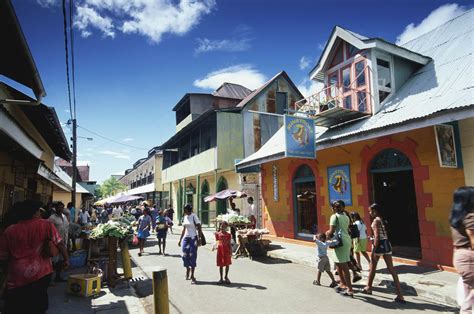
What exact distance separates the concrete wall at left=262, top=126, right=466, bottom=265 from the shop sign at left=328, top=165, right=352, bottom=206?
0.18 metres

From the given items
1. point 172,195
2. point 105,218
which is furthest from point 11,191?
point 172,195

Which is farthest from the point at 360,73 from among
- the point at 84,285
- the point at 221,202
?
the point at 221,202

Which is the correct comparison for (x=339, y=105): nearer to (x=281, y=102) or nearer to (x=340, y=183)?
(x=340, y=183)

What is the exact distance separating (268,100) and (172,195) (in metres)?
15.4

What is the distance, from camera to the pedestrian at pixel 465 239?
294 cm

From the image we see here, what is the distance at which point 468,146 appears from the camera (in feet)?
24.5

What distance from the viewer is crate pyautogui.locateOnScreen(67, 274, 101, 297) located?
6.05m

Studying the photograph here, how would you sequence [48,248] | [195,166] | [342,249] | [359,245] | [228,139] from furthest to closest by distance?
[195,166] < [228,139] < [359,245] < [342,249] < [48,248]

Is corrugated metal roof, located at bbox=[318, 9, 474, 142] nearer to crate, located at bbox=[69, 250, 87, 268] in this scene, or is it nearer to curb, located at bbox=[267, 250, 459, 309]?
curb, located at bbox=[267, 250, 459, 309]

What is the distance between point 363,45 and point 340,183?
474 cm

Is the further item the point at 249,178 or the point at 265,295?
the point at 249,178

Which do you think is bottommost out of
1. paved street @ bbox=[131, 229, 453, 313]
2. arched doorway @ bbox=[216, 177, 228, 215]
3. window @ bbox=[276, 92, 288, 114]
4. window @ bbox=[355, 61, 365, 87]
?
paved street @ bbox=[131, 229, 453, 313]

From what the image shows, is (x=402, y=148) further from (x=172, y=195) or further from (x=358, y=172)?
(x=172, y=195)

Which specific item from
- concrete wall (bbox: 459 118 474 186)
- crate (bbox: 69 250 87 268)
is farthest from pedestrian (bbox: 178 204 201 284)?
concrete wall (bbox: 459 118 474 186)
